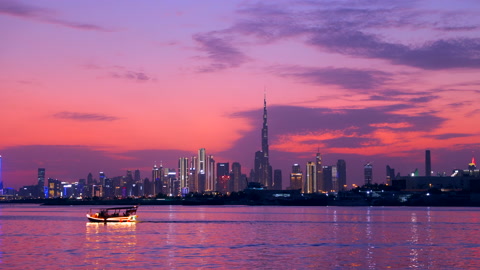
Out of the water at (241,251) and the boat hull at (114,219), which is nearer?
the water at (241,251)

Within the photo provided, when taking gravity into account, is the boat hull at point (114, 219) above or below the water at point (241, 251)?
above

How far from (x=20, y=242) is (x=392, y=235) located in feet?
187

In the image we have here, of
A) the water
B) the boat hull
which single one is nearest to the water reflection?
the water

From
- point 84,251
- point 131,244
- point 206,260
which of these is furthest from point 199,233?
point 206,260

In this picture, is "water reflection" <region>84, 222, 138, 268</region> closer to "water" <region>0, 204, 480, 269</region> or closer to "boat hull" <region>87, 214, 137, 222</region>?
"water" <region>0, 204, 480, 269</region>

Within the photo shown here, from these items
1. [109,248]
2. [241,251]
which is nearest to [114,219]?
[109,248]

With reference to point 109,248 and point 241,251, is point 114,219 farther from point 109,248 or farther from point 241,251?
point 241,251

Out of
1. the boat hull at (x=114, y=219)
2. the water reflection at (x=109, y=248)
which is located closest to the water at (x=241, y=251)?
the water reflection at (x=109, y=248)

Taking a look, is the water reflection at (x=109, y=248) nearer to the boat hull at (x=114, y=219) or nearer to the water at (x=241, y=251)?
Answer: the water at (x=241, y=251)

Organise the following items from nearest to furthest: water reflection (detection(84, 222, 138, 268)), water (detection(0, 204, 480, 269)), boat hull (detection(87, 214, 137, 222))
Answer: water (detection(0, 204, 480, 269))
water reflection (detection(84, 222, 138, 268))
boat hull (detection(87, 214, 137, 222))

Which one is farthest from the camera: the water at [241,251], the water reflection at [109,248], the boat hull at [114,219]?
the boat hull at [114,219]

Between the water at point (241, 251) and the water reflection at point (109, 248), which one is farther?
the water reflection at point (109, 248)

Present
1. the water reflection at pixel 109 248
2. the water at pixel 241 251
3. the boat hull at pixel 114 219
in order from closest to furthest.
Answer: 1. the water at pixel 241 251
2. the water reflection at pixel 109 248
3. the boat hull at pixel 114 219

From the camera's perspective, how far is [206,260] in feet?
228
